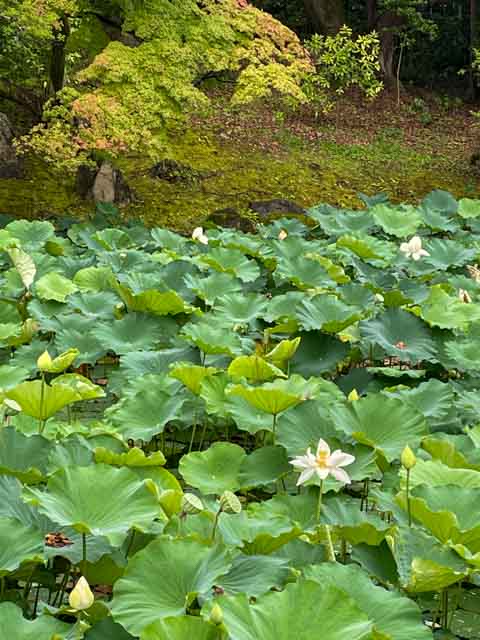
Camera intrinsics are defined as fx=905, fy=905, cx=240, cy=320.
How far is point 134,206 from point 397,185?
321 centimetres

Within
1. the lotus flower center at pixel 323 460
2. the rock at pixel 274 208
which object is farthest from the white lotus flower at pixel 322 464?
the rock at pixel 274 208

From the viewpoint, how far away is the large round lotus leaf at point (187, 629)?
1.41m

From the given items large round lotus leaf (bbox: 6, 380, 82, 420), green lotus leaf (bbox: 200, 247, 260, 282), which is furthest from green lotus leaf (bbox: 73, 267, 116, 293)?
large round lotus leaf (bbox: 6, 380, 82, 420)

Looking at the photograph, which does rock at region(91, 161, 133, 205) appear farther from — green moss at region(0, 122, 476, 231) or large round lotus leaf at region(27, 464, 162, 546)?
large round lotus leaf at region(27, 464, 162, 546)

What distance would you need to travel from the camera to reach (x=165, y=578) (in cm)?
163

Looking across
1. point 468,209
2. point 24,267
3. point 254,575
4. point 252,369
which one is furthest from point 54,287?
point 468,209

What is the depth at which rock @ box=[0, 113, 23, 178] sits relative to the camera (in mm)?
8023

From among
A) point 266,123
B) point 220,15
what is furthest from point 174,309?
point 266,123

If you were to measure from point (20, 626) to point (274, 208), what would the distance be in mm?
6283

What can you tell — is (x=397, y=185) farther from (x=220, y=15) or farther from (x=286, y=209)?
(x=220, y=15)

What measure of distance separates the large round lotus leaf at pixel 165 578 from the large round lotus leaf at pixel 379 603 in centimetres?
18

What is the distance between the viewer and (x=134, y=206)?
7.66 metres

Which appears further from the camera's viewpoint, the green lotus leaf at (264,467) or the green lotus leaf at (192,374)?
the green lotus leaf at (192,374)

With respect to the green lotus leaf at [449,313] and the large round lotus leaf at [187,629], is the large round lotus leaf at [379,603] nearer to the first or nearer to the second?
the large round lotus leaf at [187,629]
